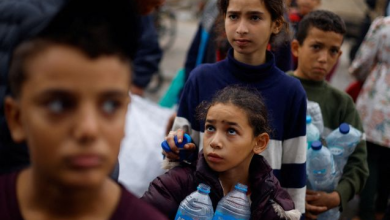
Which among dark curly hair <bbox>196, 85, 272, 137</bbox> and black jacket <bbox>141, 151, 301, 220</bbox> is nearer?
black jacket <bbox>141, 151, 301, 220</bbox>

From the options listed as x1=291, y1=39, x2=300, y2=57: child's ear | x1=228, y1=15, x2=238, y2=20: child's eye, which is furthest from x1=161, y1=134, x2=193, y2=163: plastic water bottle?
x1=291, y1=39, x2=300, y2=57: child's ear

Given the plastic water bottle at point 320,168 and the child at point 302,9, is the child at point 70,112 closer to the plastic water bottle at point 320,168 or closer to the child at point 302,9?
the plastic water bottle at point 320,168

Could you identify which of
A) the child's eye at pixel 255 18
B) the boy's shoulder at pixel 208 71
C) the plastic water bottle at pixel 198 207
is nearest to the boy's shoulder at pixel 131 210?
the plastic water bottle at pixel 198 207

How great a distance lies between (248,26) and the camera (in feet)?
9.43

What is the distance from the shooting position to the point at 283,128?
9.32 ft

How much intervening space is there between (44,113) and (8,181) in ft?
1.06

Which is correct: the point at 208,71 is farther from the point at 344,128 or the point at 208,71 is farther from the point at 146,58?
the point at 146,58

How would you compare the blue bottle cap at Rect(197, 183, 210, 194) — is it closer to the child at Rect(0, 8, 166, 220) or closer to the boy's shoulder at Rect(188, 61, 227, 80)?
the boy's shoulder at Rect(188, 61, 227, 80)

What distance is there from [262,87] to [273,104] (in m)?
0.10

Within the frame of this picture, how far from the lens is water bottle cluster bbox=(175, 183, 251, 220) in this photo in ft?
7.52

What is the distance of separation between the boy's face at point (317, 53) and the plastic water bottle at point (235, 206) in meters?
1.41

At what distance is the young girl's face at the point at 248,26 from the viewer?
2865 mm

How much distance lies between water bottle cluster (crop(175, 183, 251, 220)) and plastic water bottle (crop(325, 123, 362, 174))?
1.17m

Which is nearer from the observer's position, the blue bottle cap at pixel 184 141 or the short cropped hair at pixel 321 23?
the blue bottle cap at pixel 184 141
